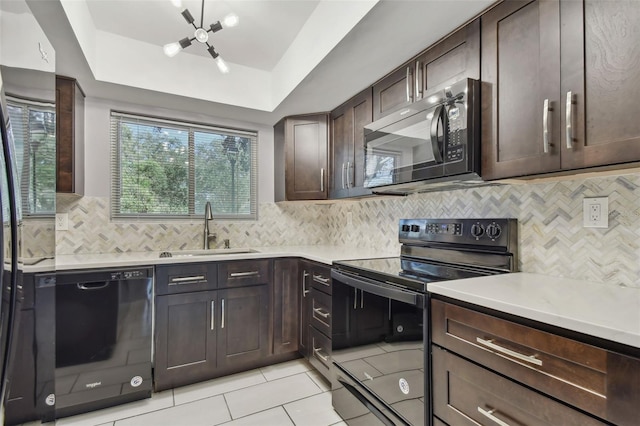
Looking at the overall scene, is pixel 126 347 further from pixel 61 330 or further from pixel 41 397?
pixel 41 397

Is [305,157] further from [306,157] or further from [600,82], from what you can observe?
[600,82]

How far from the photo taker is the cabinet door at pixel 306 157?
9.00 ft

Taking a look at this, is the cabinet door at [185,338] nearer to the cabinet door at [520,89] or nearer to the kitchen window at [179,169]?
the kitchen window at [179,169]

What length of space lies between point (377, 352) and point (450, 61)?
153cm

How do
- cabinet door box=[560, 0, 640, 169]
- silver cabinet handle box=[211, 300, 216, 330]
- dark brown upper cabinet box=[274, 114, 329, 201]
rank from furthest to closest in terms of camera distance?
dark brown upper cabinet box=[274, 114, 329, 201] < silver cabinet handle box=[211, 300, 216, 330] < cabinet door box=[560, 0, 640, 169]

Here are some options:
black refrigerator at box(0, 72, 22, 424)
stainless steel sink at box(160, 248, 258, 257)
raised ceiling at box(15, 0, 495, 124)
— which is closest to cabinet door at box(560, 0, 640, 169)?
raised ceiling at box(15, 0, 495, 124)

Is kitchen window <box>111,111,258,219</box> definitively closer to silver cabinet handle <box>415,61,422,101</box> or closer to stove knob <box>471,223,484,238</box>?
silver cabinet handle <box>415,61,422,101</box>

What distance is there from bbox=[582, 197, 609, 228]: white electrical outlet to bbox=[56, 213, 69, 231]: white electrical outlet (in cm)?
328

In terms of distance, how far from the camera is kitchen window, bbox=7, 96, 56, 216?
774 mm

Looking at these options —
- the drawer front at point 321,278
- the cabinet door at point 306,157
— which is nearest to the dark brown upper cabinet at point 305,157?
the cabinet door at point 306,157

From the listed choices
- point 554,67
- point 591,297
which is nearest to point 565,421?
point 591,297

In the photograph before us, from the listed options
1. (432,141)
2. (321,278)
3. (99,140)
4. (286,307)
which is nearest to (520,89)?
(432,141)

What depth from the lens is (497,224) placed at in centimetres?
161

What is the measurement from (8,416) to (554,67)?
6.57 ft
